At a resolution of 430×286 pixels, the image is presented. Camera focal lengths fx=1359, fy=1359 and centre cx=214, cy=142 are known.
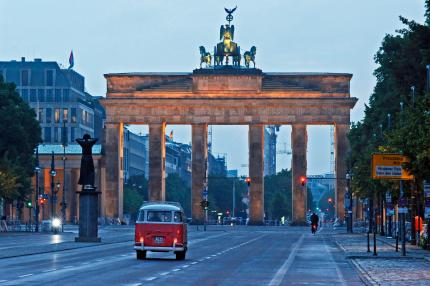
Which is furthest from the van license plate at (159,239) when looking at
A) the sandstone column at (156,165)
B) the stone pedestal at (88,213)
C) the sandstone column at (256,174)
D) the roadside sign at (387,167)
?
the sandstone column at (156,165)

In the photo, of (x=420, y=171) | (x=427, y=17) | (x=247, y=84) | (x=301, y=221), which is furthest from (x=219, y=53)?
(x=420, y=171)

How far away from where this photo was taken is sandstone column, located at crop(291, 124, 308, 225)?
6594 inches

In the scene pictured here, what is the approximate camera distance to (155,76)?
170 metres

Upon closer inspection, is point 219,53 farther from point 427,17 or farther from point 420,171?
point 420,171

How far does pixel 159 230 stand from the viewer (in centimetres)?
5272

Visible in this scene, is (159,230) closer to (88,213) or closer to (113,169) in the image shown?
(88,213)

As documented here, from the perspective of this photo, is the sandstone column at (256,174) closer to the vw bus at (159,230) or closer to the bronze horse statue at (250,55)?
the bronze horse statue at (250,55)

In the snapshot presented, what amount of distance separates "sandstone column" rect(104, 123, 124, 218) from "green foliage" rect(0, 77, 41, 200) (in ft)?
136

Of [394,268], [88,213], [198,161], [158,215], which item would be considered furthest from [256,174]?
[394,268]

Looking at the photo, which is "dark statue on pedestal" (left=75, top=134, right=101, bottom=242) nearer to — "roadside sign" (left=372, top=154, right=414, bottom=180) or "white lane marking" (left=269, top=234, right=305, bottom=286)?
"white lane marking" (left=269, top=234, right=305, bottom=286)

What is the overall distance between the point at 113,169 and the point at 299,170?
23.5 metres

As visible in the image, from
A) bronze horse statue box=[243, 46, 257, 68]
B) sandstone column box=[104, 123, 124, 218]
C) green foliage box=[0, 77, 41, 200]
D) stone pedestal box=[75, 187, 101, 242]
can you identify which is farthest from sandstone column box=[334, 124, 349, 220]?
stone pedestal box=[75, 187, 101, 242]

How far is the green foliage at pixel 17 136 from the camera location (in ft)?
386

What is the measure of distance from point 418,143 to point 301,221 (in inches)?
4640
